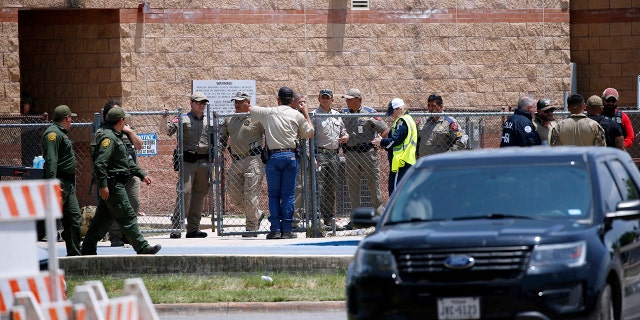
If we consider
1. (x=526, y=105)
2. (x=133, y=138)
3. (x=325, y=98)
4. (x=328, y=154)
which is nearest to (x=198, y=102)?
(x=133, y=138)

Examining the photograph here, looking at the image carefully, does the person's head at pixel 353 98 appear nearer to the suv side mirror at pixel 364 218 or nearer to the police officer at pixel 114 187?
the police officer at pixel 114 187

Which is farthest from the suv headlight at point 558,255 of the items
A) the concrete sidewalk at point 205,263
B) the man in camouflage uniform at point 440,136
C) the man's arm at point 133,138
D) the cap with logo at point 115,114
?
the man in camouflage uniform at point 440,136

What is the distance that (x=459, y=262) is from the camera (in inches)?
335

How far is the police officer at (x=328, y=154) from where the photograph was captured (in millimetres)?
18703

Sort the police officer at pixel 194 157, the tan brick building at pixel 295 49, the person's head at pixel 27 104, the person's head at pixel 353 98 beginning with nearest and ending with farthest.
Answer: the police officer at pixel 194 157, the person's head at pixel 353 98, the person's head at pixel 27 104, the tan brick building at pixel 295 49

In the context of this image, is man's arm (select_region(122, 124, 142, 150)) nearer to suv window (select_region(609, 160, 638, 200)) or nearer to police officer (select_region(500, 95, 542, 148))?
police officer (select_region(500, 95, 542, 148))

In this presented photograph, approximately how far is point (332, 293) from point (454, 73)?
41.1 ft

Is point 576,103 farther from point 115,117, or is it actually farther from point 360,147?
point 115,117

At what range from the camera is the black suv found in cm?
840

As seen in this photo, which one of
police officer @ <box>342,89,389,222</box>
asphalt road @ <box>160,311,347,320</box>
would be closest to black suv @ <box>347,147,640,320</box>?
asphalt road @ <box>160,311,347,320</box>

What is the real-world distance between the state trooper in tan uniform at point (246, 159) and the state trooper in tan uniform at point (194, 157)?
0.32 meters

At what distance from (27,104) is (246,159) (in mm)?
6347

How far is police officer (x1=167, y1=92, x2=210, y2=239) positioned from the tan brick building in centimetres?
488

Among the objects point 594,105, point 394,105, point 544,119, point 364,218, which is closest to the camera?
point 364,218
